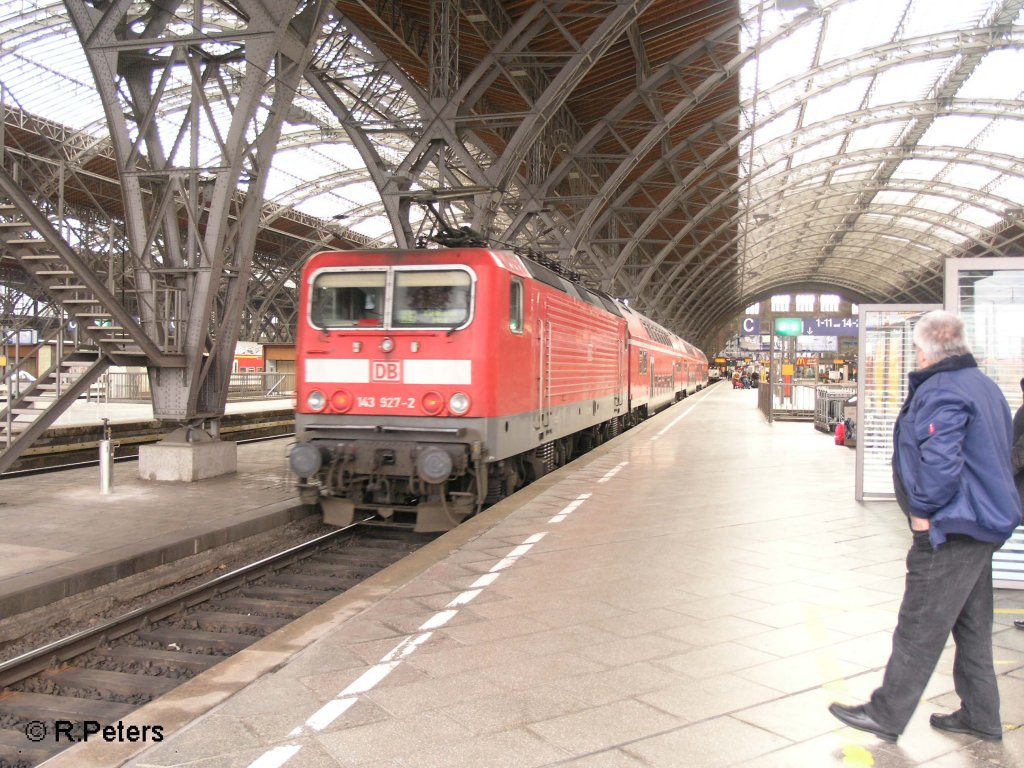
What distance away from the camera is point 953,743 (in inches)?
146

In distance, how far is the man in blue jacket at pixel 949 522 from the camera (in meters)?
3.53

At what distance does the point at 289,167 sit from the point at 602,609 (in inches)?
1545

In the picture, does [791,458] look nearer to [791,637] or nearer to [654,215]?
[791,637]

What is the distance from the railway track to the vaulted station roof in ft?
20.5

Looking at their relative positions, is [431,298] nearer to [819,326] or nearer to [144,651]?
[144,651]

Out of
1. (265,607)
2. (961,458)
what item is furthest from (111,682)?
(961,458)

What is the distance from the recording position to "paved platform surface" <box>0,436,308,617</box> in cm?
678

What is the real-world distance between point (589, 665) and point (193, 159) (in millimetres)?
9771

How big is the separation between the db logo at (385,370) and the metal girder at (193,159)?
364cm

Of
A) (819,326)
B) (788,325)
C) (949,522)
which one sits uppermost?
(819,326)

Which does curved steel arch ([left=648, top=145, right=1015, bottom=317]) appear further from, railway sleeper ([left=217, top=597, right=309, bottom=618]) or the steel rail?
railway sleeper ([left=217, top=597, right=309, bottom=618])

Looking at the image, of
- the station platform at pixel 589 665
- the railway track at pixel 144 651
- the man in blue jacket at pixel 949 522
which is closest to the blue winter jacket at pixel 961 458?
the man in blue jacket at pixel 949 522

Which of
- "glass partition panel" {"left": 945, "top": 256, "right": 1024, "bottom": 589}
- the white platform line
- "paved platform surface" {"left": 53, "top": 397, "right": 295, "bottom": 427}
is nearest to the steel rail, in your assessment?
the white platform line

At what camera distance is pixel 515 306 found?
9.89 metres
